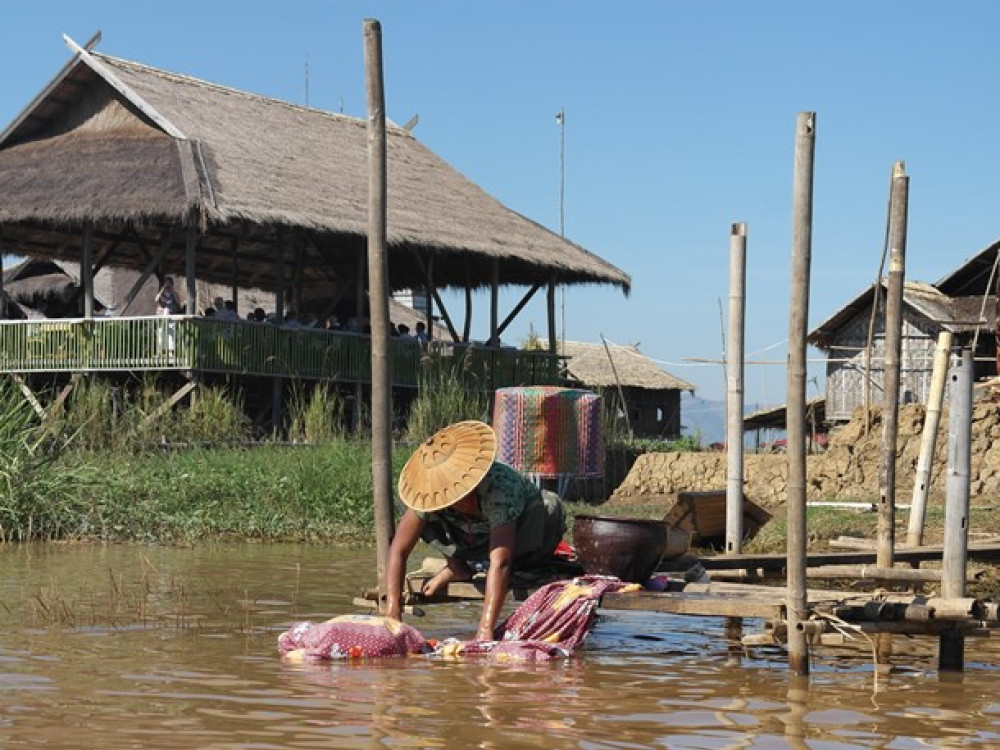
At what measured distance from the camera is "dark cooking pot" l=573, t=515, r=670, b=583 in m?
7.76

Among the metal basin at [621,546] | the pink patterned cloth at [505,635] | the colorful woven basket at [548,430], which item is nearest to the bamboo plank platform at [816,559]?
the metal basin at [621,546]

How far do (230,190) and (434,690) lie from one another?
12781 millimetres

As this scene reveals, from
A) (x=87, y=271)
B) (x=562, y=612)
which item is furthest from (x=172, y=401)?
(x=562, y=612)

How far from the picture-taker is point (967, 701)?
6672 mm

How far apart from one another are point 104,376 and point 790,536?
1422cm

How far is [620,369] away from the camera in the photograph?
38438 mm

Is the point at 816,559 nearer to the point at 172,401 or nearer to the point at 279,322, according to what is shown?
the point at 172,401

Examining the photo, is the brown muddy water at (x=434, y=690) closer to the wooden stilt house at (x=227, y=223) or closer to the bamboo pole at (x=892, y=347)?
the bamboo pole at (x=892, y=347)

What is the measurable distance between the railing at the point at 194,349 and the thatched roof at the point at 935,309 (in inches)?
453

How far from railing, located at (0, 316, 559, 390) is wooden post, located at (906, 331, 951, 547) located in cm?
915

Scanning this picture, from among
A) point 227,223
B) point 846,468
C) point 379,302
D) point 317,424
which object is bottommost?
point 846,468

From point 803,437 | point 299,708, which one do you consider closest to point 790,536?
point 803,437

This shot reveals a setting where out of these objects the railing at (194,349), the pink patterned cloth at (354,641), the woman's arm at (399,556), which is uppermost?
the railing at (194,349)

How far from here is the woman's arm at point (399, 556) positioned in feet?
24.3
